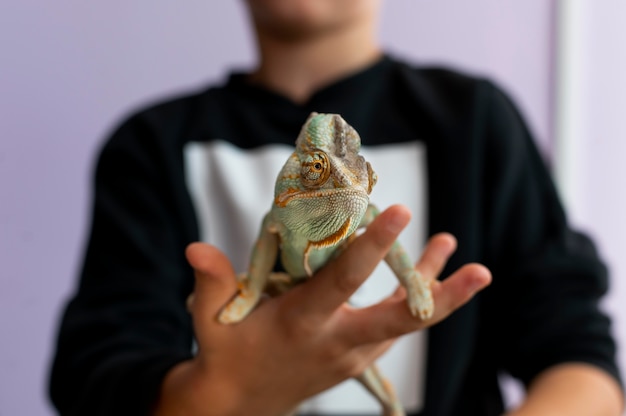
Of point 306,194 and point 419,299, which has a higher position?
point 306,194

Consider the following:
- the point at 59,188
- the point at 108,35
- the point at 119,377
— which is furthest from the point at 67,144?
the point at 119,377

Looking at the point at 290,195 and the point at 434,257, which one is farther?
the point at 434,257

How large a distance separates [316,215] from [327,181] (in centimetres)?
2

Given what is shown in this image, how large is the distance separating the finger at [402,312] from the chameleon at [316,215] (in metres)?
0.01

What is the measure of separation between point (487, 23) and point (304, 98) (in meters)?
0.45

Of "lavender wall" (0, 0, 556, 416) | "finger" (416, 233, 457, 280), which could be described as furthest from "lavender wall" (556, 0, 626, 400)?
"finger" (416, 233, 457, 280)

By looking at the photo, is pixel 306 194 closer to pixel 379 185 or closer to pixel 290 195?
pixel 290 195

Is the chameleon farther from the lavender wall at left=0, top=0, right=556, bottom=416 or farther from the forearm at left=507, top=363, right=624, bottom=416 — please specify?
the lavender wall at left=0, top=0, right=556, bottom=416

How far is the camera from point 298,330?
41 cm

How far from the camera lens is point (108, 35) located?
3.51ft

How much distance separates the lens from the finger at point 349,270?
0.35m

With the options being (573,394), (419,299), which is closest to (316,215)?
(419,299)

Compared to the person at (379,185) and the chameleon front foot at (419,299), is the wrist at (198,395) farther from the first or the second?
the chameleon front foot at (419,299)

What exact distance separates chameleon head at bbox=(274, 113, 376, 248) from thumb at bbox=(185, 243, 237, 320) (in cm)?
10
